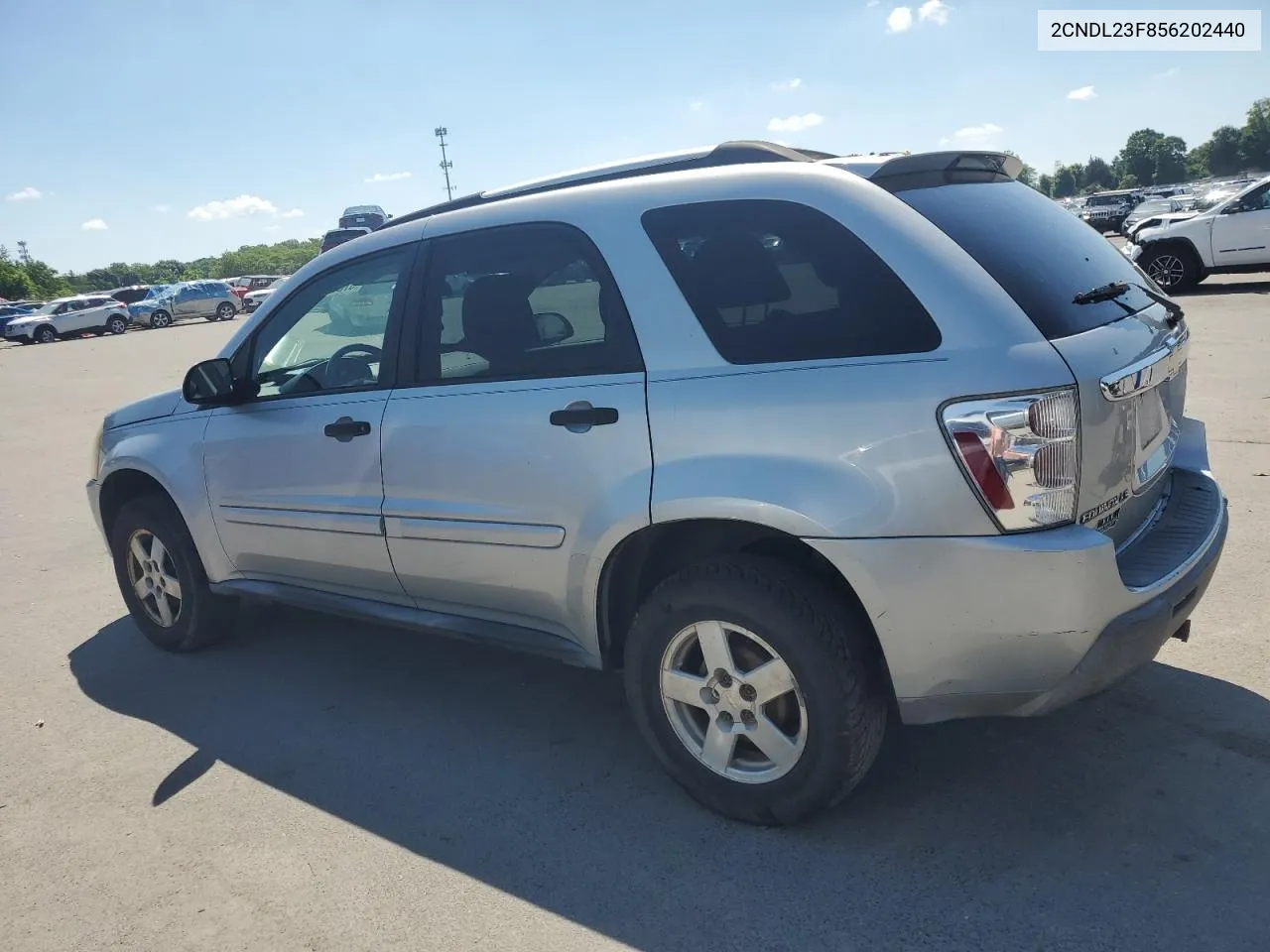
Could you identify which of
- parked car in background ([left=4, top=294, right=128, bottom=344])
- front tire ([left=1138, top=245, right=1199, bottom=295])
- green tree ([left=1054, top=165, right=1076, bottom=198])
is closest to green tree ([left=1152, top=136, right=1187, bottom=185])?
green tree ([left=1054, top=165, right=1076, bottom=198])

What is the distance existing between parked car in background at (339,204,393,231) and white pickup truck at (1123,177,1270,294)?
2745 cm

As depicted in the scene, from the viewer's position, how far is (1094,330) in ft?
8.73

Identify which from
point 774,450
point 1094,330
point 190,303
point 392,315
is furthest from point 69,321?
point 1094,330

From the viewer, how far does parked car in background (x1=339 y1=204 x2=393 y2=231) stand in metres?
37.7

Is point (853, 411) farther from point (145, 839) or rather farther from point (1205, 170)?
point (1205, 170)

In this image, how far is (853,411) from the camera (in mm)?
2572

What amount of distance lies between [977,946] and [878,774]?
80 cm

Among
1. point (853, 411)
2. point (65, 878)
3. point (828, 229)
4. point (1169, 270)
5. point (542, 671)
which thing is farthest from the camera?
point (1169, 270)

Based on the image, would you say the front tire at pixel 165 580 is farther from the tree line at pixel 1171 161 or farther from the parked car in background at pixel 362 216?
the tree line at pixel 1171 161

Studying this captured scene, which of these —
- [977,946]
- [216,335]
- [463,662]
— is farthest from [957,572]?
[216,335]

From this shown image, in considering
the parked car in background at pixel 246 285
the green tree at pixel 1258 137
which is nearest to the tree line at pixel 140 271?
the parked car in background at pixel 246 285

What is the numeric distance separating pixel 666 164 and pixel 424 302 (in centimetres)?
102

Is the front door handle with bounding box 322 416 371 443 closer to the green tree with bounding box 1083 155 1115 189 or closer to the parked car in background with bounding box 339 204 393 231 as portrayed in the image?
the parked car in background with bounding box 339 204 393 231

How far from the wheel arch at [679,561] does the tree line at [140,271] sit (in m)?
61.1
